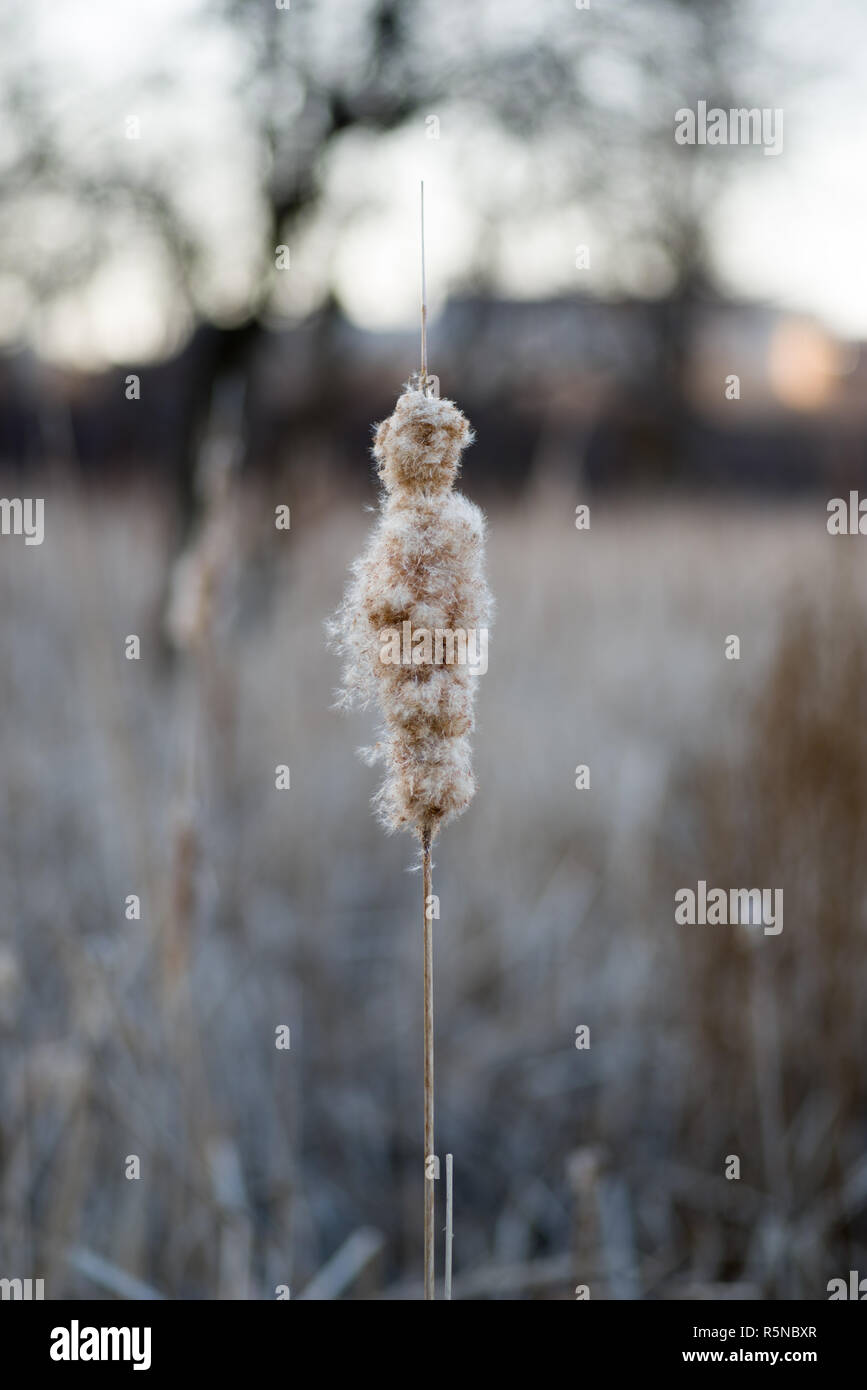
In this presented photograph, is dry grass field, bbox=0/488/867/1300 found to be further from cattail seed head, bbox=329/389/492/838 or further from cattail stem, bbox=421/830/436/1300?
cattail seed head, bbox=329/389/492/838

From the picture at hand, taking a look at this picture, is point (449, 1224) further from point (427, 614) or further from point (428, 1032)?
point (427, 614)

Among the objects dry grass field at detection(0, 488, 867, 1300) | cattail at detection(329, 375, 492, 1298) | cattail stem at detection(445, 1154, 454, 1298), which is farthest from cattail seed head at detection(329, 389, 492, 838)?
dry grass field at detection(0, 488, 867, 1300)

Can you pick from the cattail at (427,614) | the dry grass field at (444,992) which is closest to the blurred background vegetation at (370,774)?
the dry grass field at (444,992)

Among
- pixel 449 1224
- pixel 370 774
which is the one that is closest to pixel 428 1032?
pixel 449 1224

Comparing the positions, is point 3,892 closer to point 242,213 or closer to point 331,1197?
point 331,1197

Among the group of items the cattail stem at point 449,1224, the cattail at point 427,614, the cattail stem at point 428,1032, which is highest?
the cattail at point 427,614

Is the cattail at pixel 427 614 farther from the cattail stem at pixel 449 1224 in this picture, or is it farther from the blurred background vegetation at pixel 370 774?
the blurred background vegetation at pixel 370 774
